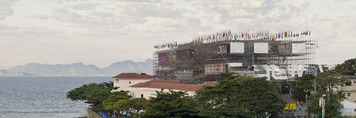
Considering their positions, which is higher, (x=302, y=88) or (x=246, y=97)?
(x=246, y=97)

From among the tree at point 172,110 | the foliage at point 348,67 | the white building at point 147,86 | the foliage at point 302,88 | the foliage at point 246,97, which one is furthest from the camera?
the foliage at point 348,67

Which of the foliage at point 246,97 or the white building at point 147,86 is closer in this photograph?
the foliage at point 246,97

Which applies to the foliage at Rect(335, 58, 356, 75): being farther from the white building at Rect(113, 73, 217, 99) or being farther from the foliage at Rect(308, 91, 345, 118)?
the foliage at Rect(308, 91, 345, 118)

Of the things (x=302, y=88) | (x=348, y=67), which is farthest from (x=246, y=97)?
(x=348, y=67)

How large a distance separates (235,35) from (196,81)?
14077mm

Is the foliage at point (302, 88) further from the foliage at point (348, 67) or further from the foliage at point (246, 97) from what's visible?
the foliage at point (246, 97)

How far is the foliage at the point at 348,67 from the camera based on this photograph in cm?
8443

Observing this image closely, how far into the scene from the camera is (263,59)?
99562mm

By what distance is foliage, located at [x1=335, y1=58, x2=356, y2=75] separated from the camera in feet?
277

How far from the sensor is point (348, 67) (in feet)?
283

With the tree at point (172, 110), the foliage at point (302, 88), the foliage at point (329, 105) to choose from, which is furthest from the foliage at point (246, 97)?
the foliage at point (302, 88)

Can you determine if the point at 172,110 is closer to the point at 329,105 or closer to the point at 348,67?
the point at 329,105

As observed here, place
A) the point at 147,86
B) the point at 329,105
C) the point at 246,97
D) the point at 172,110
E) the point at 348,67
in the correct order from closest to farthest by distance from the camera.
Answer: the point at 172,110 < the point at 329,105 < the point at 246,97 < the point at 147,86 < the point at 348,67

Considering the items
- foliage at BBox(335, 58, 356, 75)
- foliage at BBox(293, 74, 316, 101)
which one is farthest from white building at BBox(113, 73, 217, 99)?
foliage at BBox(335, 58, 356, 75)
